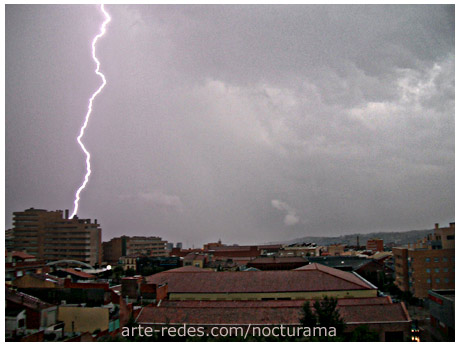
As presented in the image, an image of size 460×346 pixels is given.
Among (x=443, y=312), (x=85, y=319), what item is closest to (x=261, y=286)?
(x=443, y=312)

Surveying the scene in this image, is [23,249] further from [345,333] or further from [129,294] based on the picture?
[345,333]

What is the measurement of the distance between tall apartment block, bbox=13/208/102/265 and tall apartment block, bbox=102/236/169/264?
351cm

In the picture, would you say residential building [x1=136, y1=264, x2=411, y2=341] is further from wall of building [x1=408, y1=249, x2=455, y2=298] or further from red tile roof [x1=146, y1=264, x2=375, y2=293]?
wall of building [x1=408, y1=249, x2=455, y2=298]

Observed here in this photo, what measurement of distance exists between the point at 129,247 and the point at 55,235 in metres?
7.93

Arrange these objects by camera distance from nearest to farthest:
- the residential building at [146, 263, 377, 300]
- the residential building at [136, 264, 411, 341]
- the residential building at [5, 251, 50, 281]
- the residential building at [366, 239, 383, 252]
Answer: the residential building at [136, 264, 411, 341] < the residential building at [146, 263, 377, 300] < the residential building at [5, 251, 50, 281] < the residential building at [366, 239, 383, 252]

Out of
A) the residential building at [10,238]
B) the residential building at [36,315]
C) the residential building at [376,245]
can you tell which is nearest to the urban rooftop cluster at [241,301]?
→ the residential building at [36,315]

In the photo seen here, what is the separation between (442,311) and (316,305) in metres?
4.86

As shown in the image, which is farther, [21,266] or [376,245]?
[376,245]

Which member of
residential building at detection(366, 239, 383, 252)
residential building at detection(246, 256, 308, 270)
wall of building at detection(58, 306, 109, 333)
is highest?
wall of building at detection(58, 306, 109, 333)

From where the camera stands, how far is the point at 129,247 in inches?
1511

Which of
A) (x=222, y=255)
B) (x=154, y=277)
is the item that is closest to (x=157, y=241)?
(x=222, y=255)

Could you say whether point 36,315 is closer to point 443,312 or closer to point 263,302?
point 263,302

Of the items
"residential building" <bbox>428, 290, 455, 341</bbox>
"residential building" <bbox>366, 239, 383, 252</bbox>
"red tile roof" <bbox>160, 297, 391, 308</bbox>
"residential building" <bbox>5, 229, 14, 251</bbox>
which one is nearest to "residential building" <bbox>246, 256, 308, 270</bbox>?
"residential building" <bbox>428, 290, 455, 341</bbox>

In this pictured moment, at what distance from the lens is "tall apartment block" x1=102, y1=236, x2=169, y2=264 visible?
3681cm
